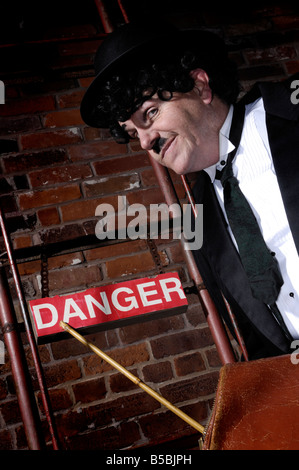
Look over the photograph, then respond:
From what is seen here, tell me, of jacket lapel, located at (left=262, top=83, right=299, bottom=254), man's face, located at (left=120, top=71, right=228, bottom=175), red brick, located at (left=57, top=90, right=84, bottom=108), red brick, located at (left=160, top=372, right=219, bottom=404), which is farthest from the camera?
red brick, located at (left=57, top=90, right=84, bottom=108)

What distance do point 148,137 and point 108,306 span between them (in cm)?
63

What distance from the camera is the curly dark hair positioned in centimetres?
124

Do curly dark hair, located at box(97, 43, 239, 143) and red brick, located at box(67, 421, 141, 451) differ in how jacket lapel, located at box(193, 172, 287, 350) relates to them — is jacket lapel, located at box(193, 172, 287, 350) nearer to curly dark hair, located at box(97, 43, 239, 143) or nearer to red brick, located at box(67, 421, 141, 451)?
curly dark hair, located at box(97, 43, 239, 143)

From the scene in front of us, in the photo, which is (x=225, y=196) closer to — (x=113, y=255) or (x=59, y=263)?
(x=113, y=255)

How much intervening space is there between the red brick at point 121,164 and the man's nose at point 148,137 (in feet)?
1.22

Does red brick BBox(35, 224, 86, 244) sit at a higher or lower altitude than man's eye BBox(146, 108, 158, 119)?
lower

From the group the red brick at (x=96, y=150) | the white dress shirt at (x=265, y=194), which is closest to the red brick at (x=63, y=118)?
the red brick at (x=96, y=150)

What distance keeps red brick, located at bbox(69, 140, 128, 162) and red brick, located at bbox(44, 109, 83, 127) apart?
0.13 metres

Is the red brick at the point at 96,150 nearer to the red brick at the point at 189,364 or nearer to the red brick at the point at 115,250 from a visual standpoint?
the red brick at the point at 115,250

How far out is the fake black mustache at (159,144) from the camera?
48.3 inches

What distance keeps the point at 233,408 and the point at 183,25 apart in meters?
1.87

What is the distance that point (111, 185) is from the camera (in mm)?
1594

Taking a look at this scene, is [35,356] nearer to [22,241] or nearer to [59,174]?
[22,241]

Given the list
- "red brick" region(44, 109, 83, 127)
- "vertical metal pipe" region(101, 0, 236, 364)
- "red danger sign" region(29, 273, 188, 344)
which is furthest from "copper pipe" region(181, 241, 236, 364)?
"red brick" region(44, 109, 83, 127)
